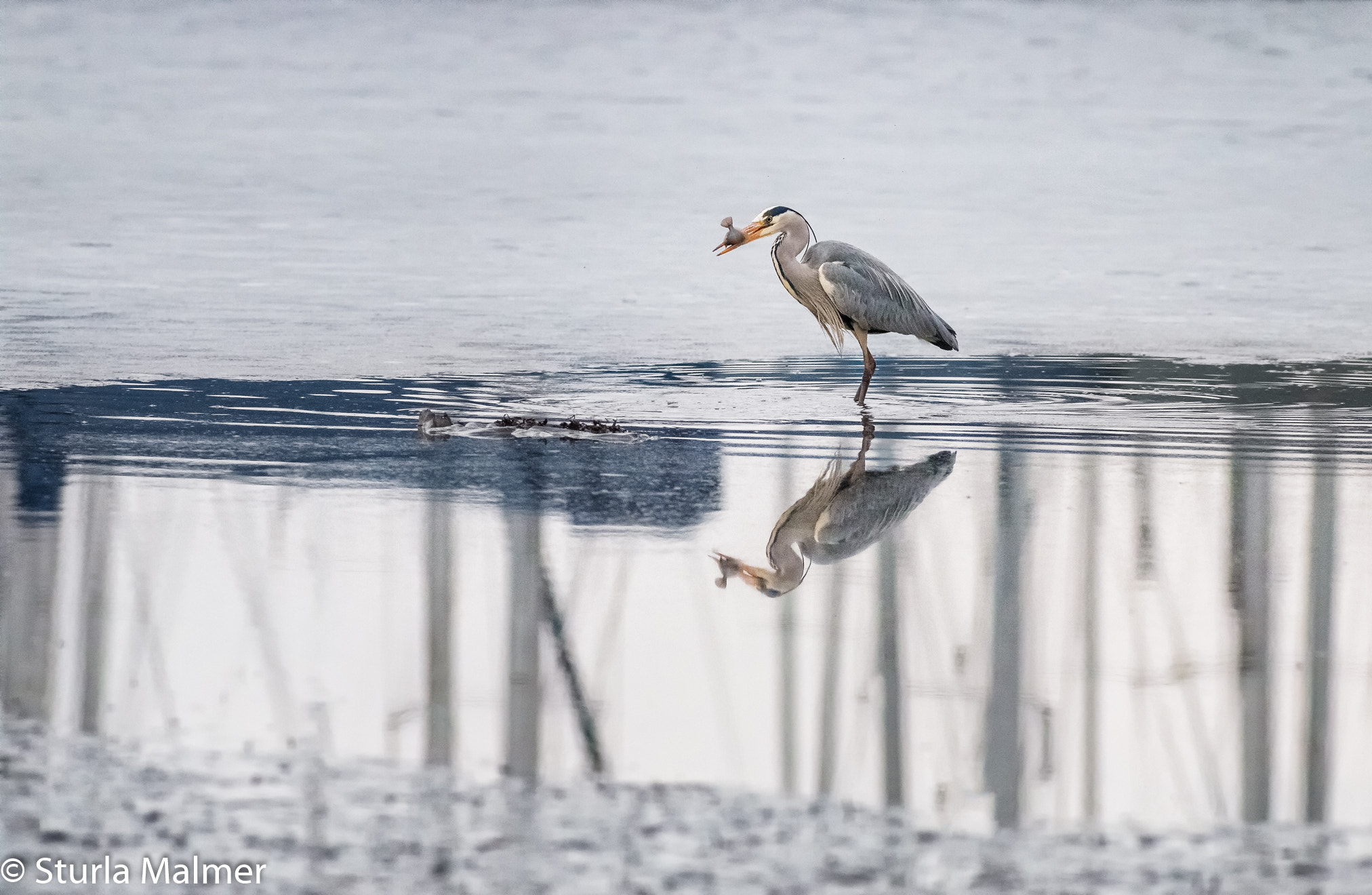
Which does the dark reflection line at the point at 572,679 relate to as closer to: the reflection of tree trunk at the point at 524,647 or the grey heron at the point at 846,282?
the reflection of tree trunk at the point at 524,647

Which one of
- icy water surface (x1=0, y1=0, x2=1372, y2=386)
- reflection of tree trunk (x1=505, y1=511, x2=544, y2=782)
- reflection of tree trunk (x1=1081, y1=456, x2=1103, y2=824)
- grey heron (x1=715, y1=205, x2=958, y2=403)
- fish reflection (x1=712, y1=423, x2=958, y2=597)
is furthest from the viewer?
icy water surface (x1=0, y1=0, x2=1372, y2=386)

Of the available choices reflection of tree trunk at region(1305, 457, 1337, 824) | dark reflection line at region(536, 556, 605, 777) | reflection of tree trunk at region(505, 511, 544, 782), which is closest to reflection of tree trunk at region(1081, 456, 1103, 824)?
reflection of tree trunk at region(1305, 457, 1337, 824)

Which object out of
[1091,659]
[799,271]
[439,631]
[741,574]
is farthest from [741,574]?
[799,271]

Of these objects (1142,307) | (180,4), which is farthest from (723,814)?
(180,4)

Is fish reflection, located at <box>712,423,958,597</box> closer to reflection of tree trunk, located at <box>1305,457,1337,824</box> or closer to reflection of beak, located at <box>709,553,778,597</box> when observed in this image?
reflection of beak, located at <box>709,553,778,597</box>

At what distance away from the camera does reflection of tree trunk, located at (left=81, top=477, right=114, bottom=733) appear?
15.2 ft

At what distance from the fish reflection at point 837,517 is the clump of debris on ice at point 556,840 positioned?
5.88 feet

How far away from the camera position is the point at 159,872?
368 cm

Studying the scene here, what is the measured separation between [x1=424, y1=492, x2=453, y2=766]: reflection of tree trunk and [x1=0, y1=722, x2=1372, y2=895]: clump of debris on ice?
0.21 meters

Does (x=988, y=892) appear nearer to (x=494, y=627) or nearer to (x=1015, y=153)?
(x=494, y=627)

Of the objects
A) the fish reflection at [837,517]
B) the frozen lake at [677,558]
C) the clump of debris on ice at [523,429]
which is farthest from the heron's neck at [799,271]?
the fish reflection at [837,517]

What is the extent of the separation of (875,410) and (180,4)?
1373 inches

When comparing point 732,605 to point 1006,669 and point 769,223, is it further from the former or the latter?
point 769,223

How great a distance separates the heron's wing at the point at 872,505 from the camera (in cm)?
649
